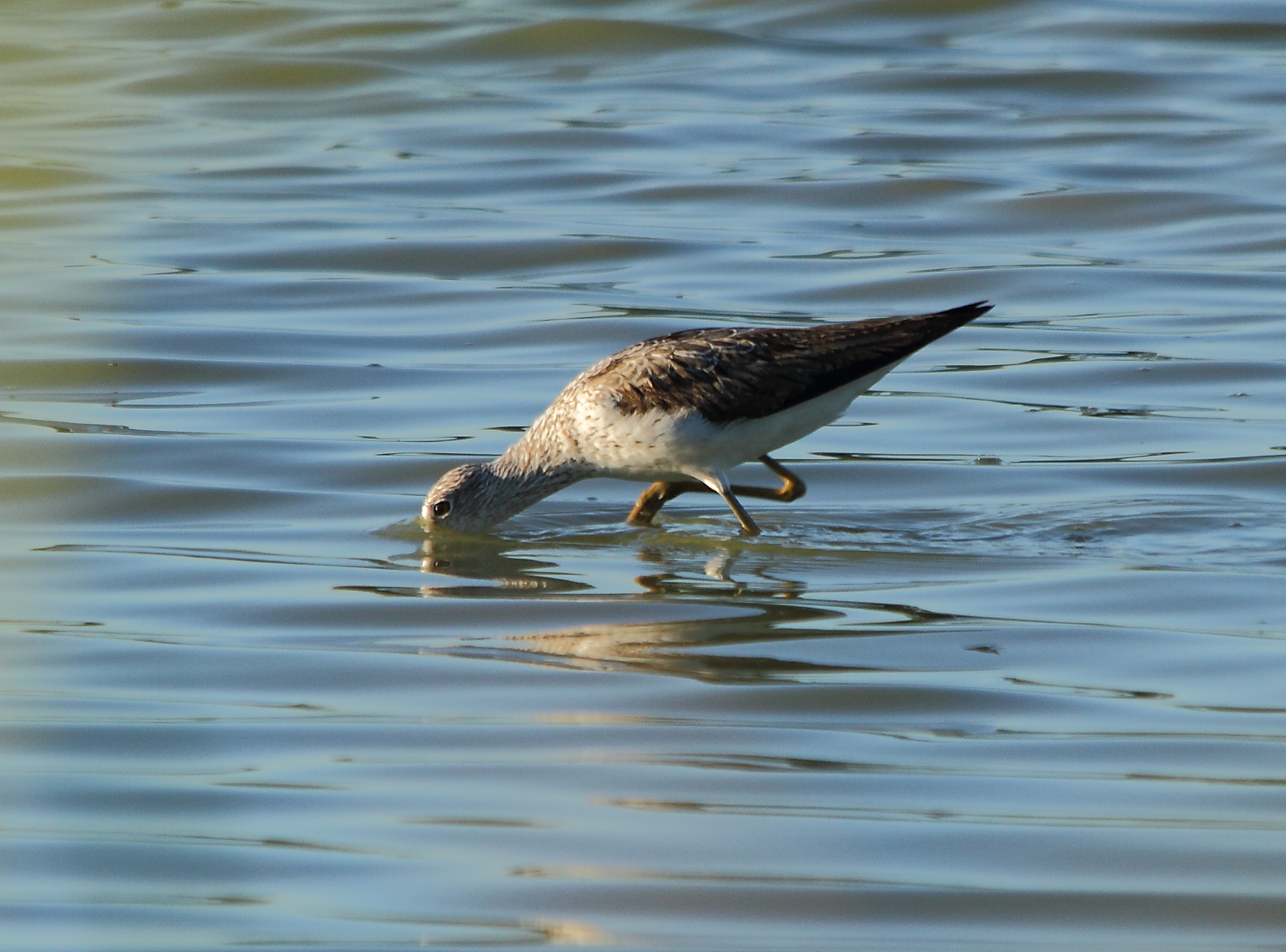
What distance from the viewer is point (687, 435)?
8141mm

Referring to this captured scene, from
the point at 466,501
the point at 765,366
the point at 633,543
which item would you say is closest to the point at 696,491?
the point at 633,543

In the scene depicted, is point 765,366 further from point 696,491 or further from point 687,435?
point 696,491

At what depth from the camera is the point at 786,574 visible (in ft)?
24.7

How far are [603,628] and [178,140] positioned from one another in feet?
41.8

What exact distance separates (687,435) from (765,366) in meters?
0.49

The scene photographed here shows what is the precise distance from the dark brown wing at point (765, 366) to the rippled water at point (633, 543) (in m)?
0.66

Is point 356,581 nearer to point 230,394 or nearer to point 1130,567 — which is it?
point 1130,567

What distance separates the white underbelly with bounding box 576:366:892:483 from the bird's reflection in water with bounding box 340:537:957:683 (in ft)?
1.35

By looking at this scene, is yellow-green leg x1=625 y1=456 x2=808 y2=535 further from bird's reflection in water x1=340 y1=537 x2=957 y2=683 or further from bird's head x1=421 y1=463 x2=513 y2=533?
bird's head x1=421 y1=463 x2=513 y2=533

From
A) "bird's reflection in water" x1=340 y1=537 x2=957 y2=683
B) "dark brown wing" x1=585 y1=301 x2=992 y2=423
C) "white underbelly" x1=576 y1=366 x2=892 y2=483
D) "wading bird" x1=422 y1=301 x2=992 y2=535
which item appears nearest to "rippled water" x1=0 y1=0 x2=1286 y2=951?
"bird's reflection in water" x1=340 y1=537 x2=957 y2=683

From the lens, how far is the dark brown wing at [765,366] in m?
8.20

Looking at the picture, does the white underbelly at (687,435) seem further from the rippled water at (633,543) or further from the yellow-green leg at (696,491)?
the rippled water at (633,543)

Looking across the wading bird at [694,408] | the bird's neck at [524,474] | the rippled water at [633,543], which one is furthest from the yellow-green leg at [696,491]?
the bird's neck at [524,474]

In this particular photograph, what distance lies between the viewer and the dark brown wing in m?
8.20
